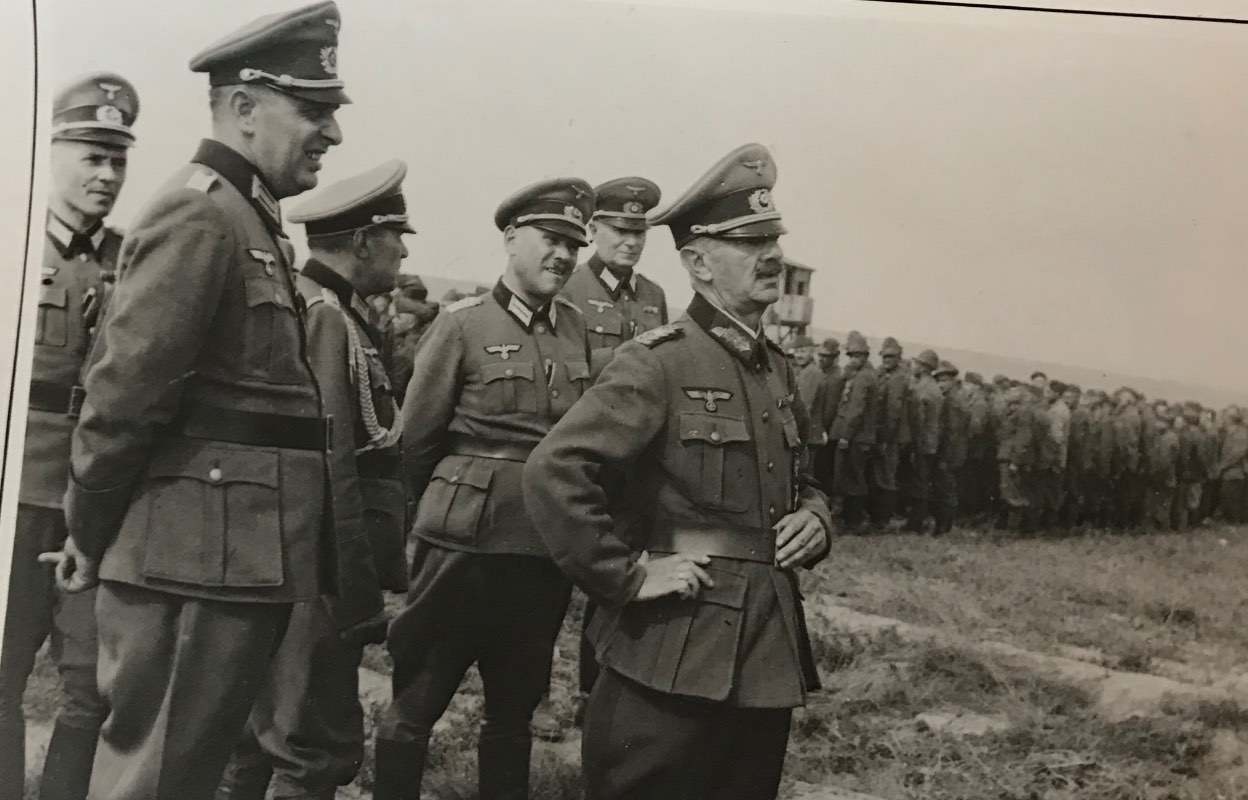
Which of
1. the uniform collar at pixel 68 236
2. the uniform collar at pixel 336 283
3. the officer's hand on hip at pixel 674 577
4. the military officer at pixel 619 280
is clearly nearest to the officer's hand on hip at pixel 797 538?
the officer's hand on hip at pixel 674 577

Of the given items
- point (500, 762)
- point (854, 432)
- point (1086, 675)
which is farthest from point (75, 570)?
point (854, 432)

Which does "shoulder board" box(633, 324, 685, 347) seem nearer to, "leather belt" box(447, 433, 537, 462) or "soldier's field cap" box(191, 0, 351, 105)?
"leather belt" box(447, 433, 537, 462)

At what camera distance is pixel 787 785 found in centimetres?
214

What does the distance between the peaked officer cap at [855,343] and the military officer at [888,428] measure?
0.15ft

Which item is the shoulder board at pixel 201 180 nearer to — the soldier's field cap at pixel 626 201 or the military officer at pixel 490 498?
the military officer at pixel 490 498

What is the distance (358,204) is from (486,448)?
484mm

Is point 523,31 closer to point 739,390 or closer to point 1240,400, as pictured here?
point 739,390

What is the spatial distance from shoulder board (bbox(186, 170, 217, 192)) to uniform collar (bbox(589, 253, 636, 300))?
2.29ft

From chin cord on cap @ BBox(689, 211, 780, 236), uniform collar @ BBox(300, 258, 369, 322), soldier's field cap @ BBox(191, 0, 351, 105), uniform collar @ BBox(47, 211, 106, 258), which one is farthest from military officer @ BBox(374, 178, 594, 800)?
uniform collar @ BBox(47, 211, 106, 258)

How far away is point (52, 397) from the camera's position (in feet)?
5.90

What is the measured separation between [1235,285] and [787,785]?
4.23ft

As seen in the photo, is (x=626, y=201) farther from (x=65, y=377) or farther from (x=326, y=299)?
(x=65, y=377)

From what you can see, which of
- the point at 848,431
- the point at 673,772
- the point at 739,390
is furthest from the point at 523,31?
the point at 848,431

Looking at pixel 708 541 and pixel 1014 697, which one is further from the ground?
pixel 708 541
